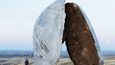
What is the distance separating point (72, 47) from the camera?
19.8m

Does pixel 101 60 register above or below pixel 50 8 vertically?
below

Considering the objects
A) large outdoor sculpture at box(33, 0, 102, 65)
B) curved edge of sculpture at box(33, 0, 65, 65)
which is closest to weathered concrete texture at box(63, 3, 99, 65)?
large outdoor sculpture at box(33, 0, 102, 65)

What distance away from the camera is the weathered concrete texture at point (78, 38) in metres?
19.2

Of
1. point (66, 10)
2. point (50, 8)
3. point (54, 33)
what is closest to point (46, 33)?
point (54, 33)

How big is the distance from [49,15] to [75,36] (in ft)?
8.92

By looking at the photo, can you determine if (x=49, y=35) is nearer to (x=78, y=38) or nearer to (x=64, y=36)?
(x=64, y=36)

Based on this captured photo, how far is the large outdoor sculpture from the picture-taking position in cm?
1686

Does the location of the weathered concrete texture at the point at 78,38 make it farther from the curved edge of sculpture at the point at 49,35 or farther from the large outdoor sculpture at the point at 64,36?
the curved edge of sculpture at the point at 49,35

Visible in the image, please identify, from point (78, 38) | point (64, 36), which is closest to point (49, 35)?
point (64, 36)

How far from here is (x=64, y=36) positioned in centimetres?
1959

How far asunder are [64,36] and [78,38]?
2.61 ft

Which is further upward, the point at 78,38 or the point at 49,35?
the point at 49,35

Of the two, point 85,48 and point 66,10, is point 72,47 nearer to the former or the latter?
point 85,48

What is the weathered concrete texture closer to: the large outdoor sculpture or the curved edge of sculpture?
the large outdoor sculpture
